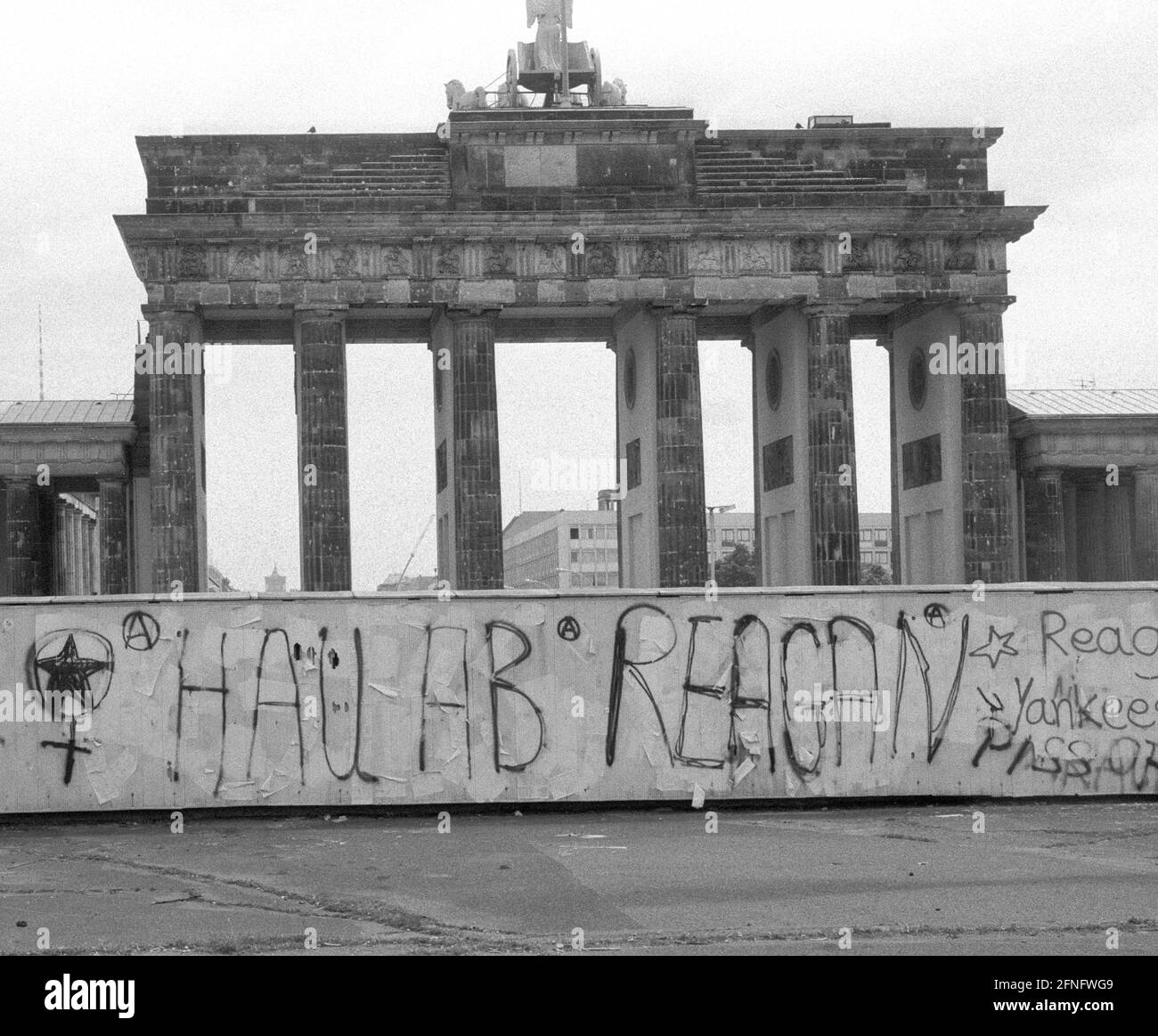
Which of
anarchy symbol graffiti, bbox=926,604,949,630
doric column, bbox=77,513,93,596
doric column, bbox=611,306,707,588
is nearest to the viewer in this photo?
anarchy symbol graffiti, bbox=926,604,949,630

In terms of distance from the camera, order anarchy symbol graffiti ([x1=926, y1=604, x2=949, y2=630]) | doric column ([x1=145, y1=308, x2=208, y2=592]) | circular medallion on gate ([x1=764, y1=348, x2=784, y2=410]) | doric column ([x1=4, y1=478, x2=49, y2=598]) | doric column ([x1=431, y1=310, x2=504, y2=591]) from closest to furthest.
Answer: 1. anarchy symbol graffiti ([x1=926, y1=604, x2=949, y2=630])
2. doric column ([x1=145, y1=308, x2=208, y2=592])
3. doric column ([x1=431, y1=310, x2=504, y2=591])
4. doric column ([x1=4, y1=478, x2=49, y2=598])
5. circular medallion on gate ([x1=764, y1=348, x2=784, y2=410])

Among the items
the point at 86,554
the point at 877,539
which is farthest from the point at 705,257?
the point at 877,539

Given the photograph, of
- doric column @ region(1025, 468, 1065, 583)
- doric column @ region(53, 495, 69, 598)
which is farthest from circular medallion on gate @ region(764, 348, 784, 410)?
doric column @ region(53, 495, 69, 598)

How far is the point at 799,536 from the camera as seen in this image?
4794cm

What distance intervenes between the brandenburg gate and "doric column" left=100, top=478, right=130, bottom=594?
1759mm

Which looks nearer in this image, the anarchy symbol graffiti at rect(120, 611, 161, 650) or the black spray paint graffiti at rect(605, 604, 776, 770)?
the anarchy symbol graffiti at rect(120, 611, 161, 650)

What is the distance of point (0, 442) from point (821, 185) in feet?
80.2

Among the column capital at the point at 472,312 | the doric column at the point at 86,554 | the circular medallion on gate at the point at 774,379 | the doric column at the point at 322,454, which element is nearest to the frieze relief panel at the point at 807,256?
the circular medallion on gate at the point at 774,379

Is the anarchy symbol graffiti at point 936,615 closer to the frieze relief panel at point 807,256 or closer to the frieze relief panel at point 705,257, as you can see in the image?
the frieze relief panel at point 705,257

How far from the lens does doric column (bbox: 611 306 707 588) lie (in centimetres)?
4572

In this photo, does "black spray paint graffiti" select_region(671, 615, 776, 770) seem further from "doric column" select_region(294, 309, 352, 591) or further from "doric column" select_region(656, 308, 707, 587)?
"doric column" select_region(294, 309, 352, 591)
